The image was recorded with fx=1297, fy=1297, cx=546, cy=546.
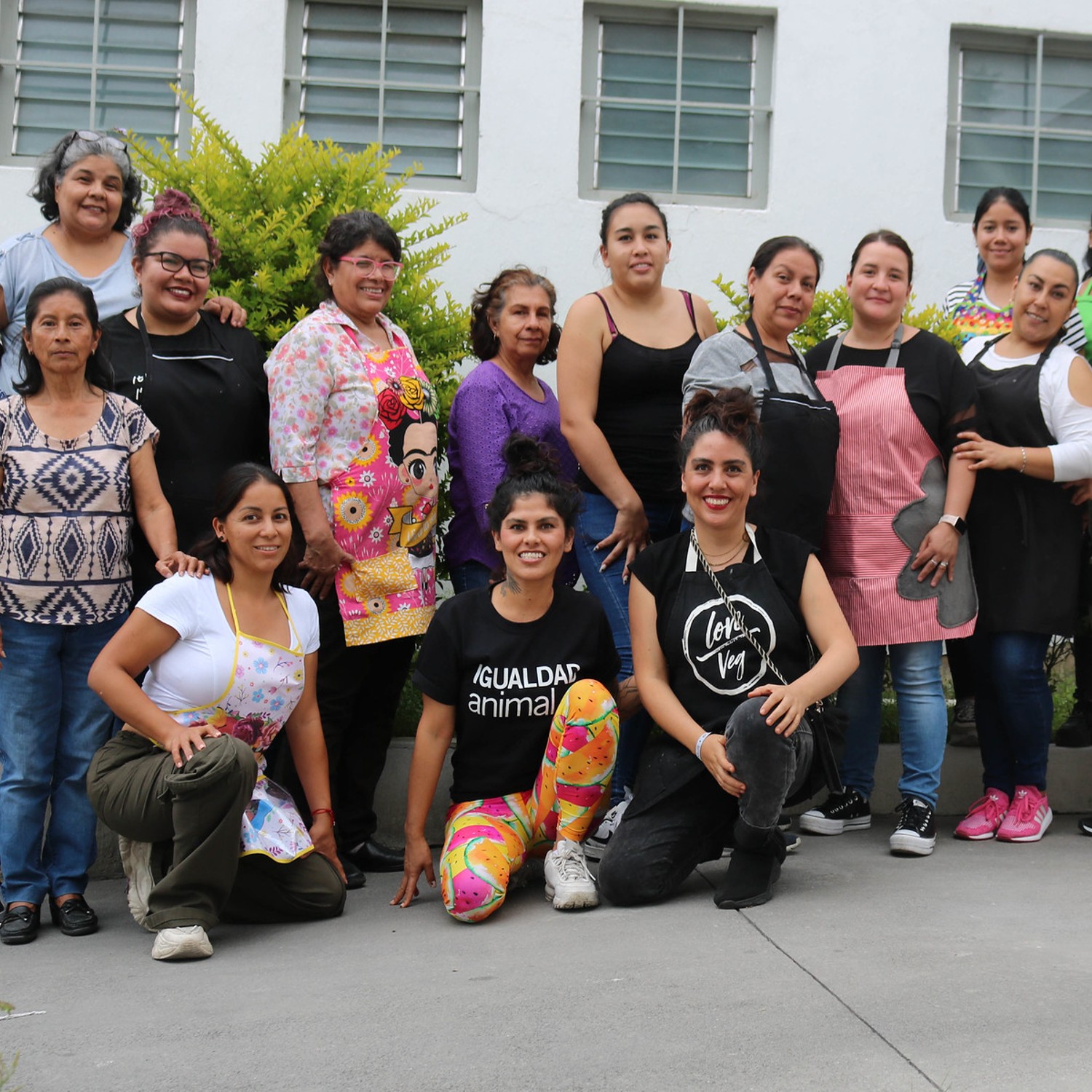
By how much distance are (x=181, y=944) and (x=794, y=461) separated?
230 centimetres

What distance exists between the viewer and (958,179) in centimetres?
757

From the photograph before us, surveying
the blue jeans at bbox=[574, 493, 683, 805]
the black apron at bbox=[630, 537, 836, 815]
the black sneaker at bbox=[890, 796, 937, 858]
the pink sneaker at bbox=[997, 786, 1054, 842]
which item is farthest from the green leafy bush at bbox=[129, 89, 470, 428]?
the pink sneaker at bbox=[997, 786, 1054, 842]

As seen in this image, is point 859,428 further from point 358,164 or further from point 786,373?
point 358,164

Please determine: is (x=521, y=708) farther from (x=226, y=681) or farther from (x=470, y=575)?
(x=226, y=681)

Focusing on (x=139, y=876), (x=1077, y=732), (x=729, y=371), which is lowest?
(x=139, y=876)

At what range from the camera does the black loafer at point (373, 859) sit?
4.27 meters

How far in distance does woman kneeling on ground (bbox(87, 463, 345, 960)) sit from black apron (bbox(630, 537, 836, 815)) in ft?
3.32

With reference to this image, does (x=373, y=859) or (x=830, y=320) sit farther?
(x=830, y=320)

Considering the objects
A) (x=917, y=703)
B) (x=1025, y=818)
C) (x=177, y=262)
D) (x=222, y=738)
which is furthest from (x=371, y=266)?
(x=1025, y=818)

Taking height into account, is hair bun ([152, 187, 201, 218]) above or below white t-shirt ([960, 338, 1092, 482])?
above

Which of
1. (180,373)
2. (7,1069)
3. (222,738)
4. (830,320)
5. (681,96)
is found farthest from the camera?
(681,96)

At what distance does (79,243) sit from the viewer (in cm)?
417

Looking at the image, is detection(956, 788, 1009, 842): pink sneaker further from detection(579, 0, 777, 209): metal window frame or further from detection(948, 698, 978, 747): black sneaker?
detection(579, 0, 777, 209): metal window frame

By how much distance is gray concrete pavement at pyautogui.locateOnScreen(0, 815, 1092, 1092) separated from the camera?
2479 millimetres
